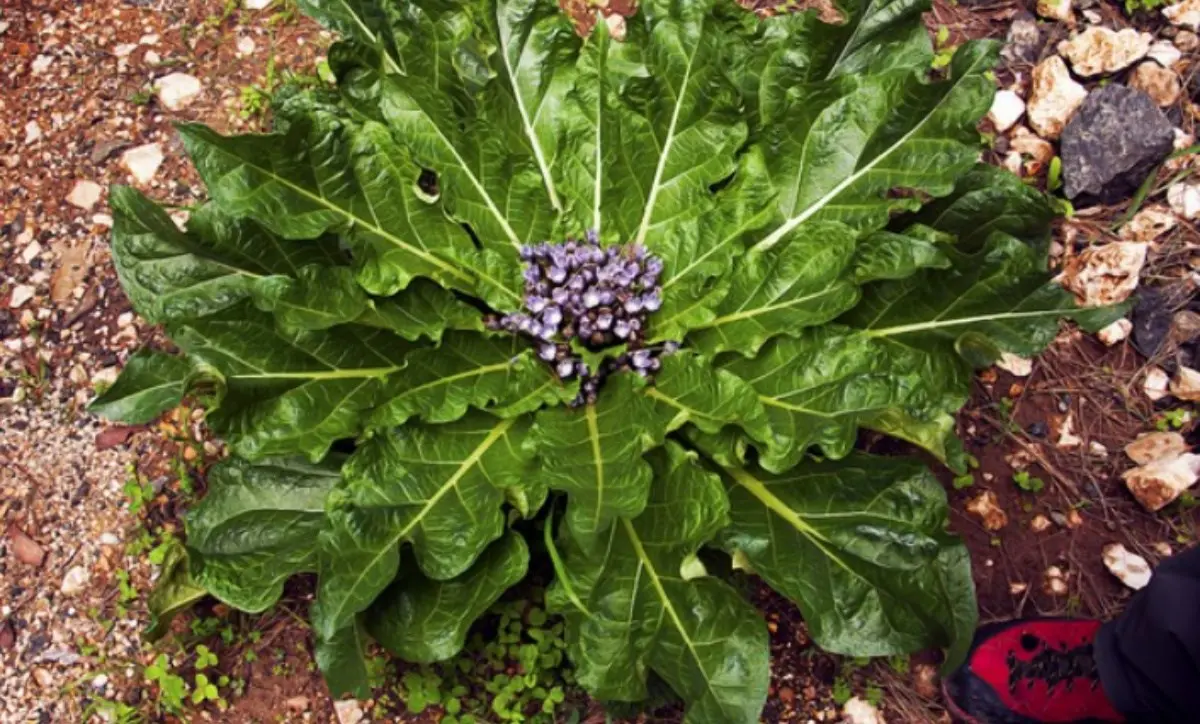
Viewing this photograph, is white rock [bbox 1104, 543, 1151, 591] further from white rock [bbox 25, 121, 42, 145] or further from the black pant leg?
white rock [bbox 25, 121, 42, 145]

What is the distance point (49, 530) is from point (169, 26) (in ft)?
5.42

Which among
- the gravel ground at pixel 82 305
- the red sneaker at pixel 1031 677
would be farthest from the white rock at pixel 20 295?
the red sneaker at pixel 1031 677

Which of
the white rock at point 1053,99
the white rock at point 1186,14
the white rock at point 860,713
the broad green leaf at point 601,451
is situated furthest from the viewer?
the white rock at point 1186,14

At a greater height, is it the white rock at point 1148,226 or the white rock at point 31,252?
the white rock at point 1148,226

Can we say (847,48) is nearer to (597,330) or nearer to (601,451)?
(597,330)

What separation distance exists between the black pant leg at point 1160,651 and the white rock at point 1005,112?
1.56 meters

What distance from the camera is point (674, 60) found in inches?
107

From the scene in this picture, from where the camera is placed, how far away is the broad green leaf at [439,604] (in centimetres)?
249

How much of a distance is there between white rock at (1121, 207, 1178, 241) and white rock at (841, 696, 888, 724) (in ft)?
5.38

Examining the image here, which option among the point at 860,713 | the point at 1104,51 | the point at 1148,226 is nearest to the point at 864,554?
the point at 860,713

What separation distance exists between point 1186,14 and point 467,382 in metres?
2.68

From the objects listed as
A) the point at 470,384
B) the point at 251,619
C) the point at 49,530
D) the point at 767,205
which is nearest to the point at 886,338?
the point at 767,205

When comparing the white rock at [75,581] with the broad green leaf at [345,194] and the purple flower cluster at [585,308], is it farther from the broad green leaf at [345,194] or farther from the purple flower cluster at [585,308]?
the purple flower cluster at [585,308]

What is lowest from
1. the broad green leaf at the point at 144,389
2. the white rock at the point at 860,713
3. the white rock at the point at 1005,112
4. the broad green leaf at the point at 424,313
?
the white rock at the point at 860,713
